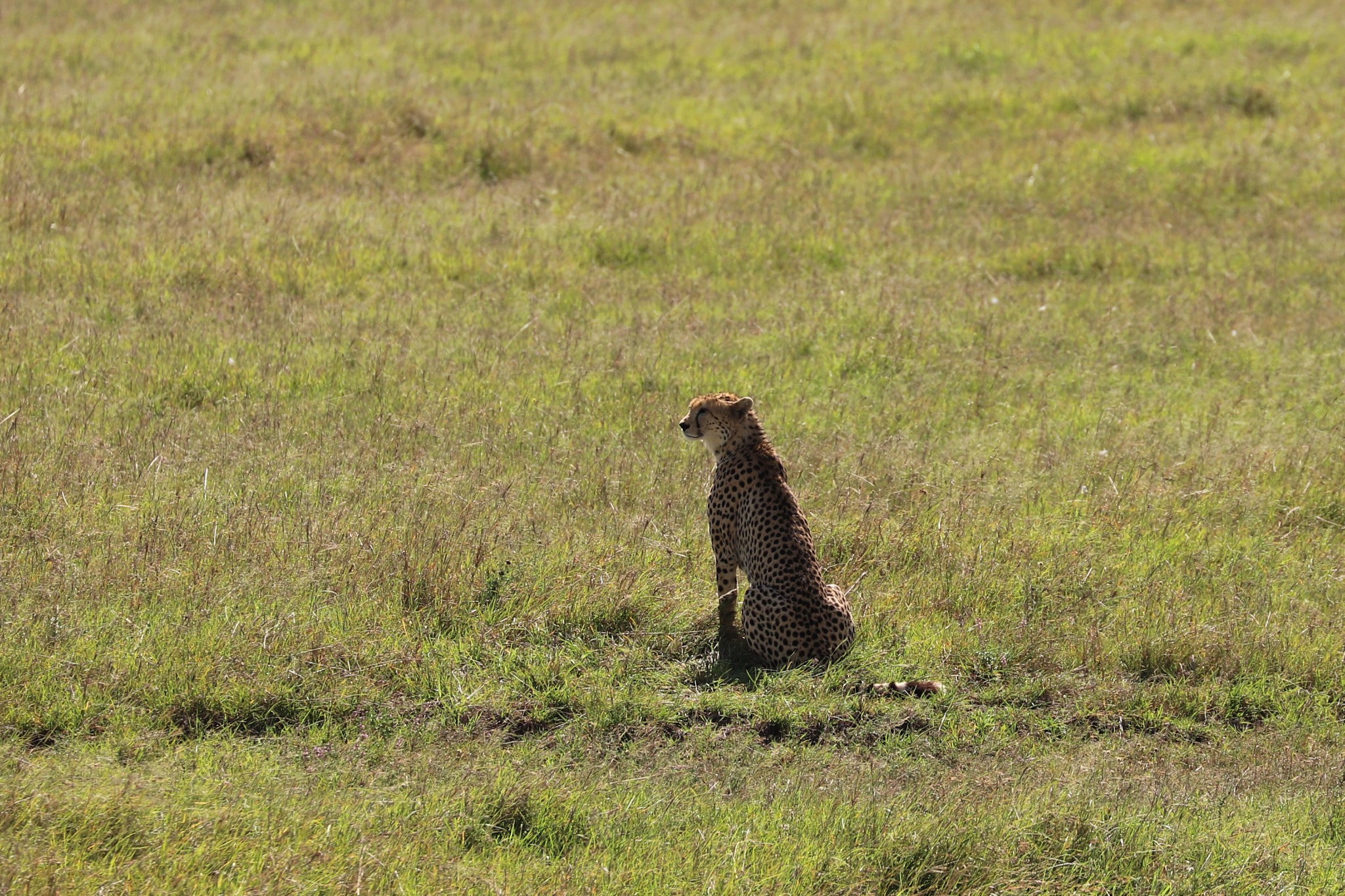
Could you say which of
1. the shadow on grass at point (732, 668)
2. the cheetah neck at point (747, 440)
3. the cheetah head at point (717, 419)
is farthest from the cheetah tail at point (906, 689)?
the cheetah head at point (717, 419)

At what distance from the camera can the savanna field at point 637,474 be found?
4578mm

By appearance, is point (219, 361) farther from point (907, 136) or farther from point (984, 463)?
point (907, 136)

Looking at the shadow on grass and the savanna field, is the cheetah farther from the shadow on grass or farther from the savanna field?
the savanna field

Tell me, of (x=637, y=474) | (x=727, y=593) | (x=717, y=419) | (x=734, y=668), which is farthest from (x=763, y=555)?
(x=637, y=474)

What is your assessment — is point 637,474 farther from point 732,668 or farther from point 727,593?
point 732,668

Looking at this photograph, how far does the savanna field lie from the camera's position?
15.0ft

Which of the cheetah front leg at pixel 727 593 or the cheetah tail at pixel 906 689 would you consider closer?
the cheetah tail at pixel 906 689

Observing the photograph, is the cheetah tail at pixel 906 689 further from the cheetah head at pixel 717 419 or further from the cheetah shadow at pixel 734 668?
the cheetah head at pixel 717 419

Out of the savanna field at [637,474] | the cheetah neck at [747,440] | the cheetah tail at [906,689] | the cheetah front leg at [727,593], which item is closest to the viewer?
the savanna field at [637,474]

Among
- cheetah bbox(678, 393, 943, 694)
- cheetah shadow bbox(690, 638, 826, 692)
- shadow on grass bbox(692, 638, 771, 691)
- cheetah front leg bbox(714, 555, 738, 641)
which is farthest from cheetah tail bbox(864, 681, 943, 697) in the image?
cheetah front leg bbox(714, 555, 738, 641)

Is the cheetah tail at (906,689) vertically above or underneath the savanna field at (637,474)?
underneath

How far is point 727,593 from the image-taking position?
5.98 metres

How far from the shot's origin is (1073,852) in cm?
457

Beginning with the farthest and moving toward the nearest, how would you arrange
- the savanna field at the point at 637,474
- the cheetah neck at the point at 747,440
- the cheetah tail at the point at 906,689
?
the cheetah neck at the point at 747,440 < the cheetah tail at the point at 906,689 < the savanna field at the point at 637,474
